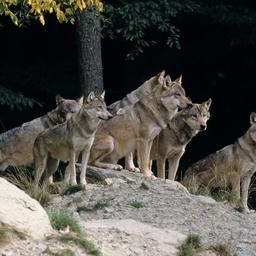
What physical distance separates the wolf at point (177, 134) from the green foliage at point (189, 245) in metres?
5.20

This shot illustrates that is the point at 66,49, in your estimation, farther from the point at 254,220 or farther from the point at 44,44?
the point at 254,220

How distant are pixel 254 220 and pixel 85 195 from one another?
2.43 meters

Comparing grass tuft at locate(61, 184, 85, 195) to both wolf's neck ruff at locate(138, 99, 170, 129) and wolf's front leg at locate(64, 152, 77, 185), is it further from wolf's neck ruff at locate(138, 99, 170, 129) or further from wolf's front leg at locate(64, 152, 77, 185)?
wolf's neck ruff at locate(138, 99, 170, 129)

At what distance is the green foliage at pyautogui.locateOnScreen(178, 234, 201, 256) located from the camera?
484 inches

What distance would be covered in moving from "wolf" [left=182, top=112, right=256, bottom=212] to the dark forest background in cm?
456

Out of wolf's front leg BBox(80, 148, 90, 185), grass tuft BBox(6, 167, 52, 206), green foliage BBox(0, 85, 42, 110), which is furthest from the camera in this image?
green foliage BBox(0, 85, 42, 110)

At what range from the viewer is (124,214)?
45.5 feet

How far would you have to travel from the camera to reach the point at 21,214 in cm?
1115

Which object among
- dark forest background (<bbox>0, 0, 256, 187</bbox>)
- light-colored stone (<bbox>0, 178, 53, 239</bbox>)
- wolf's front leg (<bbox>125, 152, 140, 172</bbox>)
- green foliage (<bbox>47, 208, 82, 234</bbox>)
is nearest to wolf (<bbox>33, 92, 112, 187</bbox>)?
wolf's front leg (<bbox>125, 152, 140, 172</bbox>)

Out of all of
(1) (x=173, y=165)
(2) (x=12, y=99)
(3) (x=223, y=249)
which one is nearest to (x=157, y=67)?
(2) (x=12, y=99)

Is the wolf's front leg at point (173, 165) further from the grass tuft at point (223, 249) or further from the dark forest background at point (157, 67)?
the grass tuft at point (223, 249)

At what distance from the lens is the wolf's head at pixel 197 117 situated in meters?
17.8

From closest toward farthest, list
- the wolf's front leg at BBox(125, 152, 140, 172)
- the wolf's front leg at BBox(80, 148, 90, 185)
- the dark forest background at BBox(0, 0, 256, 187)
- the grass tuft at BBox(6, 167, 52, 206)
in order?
the grass tuft at BBox(6, 167, 52, 206) → the wolf's front leg at BBox(80, 148, 90, 185) → the wolf's front leg at BBox(125, 152, 140, 172) → the dark forest background at BBox(0, 0, 256, 187)

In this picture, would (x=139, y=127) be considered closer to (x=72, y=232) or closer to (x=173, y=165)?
(x=173, y=165)
